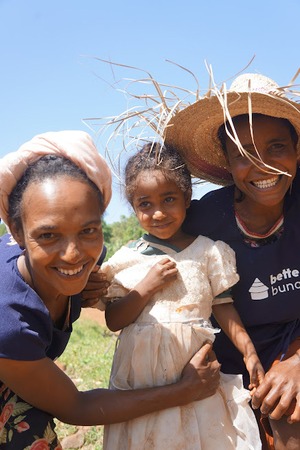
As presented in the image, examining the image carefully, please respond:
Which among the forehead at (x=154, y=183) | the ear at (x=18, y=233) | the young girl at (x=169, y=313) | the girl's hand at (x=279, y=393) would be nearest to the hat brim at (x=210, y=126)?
the young girl at (x=169, y=313)

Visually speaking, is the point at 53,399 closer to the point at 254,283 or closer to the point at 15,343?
the point at 15,343

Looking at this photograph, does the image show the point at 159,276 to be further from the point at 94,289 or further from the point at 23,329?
the point at 23,329

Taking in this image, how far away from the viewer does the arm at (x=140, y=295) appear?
2.58m

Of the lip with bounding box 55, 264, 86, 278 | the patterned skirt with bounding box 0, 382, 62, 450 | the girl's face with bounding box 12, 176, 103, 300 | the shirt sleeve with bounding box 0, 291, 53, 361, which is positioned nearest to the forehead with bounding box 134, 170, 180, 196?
the girl's face with bounding box 12, 176, 103, 300

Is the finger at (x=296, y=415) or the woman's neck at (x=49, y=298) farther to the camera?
the finger at (x=296, y=415)

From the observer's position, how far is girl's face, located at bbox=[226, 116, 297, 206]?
8.89 feet

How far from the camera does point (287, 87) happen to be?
8.87 ft

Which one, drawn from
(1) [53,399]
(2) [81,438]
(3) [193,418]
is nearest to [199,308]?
(3) [193,418]

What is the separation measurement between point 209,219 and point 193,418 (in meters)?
1.01

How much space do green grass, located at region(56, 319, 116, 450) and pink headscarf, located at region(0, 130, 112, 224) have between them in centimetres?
156

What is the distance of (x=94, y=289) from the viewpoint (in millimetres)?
2660

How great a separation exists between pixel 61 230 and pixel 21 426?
0.81 m

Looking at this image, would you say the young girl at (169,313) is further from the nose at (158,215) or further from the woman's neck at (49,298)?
the woman's neck at (49,298)

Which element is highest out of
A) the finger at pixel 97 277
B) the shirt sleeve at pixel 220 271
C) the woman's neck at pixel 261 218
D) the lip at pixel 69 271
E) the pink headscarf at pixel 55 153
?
the pink headscarf at pixel 55 153
